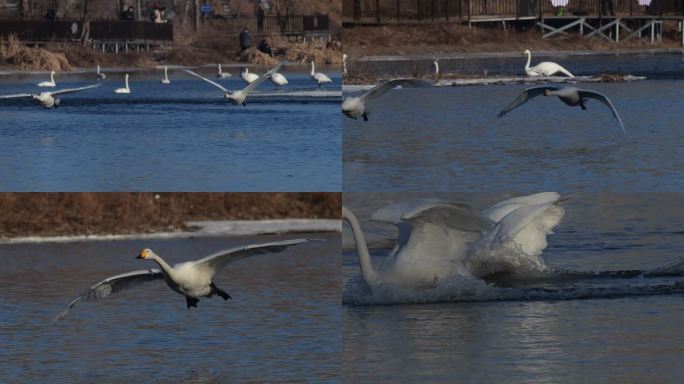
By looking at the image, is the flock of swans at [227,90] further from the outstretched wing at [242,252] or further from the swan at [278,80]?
the outstretched wing at [242,252]

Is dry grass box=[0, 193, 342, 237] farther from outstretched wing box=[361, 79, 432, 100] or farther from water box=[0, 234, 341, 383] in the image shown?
outstretched wing box=[361, 79, 432, 100]

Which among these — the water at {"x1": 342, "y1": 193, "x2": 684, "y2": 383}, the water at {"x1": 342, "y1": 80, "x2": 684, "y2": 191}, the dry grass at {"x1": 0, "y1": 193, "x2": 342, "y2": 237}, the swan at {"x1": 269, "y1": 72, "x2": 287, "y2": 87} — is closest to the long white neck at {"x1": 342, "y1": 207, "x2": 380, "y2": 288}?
the water at {"x1": 342, "y1": 193, "x2": 684, "y2": 383}

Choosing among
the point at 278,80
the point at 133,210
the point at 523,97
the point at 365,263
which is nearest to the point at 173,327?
the point at 365,263

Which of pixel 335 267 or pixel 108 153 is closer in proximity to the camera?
pixel 335 267

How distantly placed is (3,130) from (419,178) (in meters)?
11.1

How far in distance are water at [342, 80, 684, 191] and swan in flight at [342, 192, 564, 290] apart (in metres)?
2.31

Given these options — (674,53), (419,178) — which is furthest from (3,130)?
(674,53)

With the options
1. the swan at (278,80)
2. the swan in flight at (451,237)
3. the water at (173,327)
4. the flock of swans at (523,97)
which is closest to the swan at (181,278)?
the water at (173,327)

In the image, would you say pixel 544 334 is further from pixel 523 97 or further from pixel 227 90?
pixel 227 90

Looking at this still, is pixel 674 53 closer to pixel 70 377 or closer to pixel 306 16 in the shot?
pixel 306 16

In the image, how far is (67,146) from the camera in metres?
23.0

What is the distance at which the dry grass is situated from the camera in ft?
80.9

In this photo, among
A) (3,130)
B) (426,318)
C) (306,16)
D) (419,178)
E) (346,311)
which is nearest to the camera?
(426,318)

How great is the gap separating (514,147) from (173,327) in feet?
22.0
